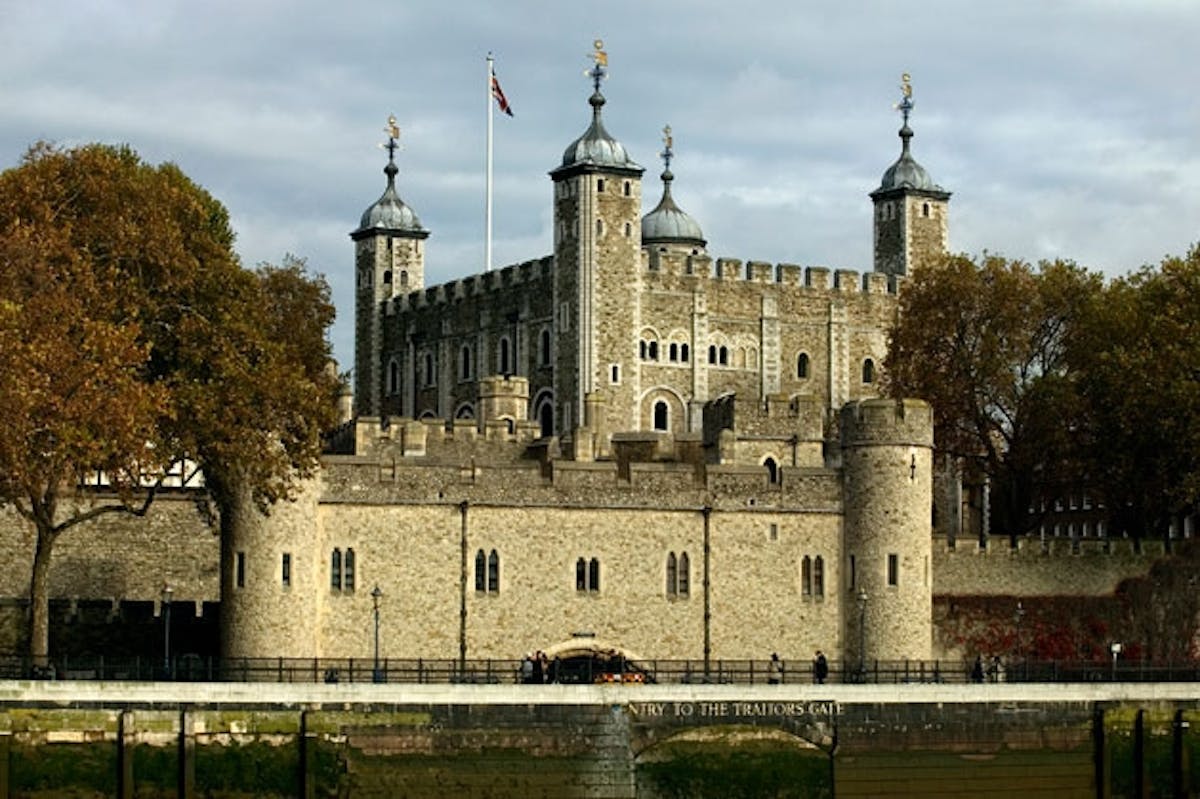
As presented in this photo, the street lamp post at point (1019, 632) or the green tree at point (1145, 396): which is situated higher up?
the green tree at point (1145, 396)

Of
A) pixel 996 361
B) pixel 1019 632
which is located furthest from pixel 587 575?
pixel 996 361

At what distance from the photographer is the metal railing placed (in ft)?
196

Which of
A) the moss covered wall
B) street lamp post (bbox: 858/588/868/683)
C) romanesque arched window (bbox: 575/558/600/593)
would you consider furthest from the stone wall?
romanesque arched window (bbox: 575/558/600/593)

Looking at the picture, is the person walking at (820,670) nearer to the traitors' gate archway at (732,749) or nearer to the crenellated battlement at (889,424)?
the traitors' gate archway at (732,749)

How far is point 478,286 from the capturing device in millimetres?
117000

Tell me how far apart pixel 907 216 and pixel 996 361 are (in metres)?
32.0

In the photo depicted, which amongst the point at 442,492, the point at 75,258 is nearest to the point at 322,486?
the point at 442,492

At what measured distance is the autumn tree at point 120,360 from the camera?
193 ft

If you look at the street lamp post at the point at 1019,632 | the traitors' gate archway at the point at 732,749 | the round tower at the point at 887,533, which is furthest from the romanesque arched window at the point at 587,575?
the street lamp post at the point at 1019,632

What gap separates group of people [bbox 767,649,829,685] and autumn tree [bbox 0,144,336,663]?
11.6m

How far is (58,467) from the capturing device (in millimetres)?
59188

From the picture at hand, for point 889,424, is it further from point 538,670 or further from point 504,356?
point 504,356

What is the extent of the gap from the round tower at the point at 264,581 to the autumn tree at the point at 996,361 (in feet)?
90.6

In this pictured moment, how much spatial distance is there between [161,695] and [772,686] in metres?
13.1
